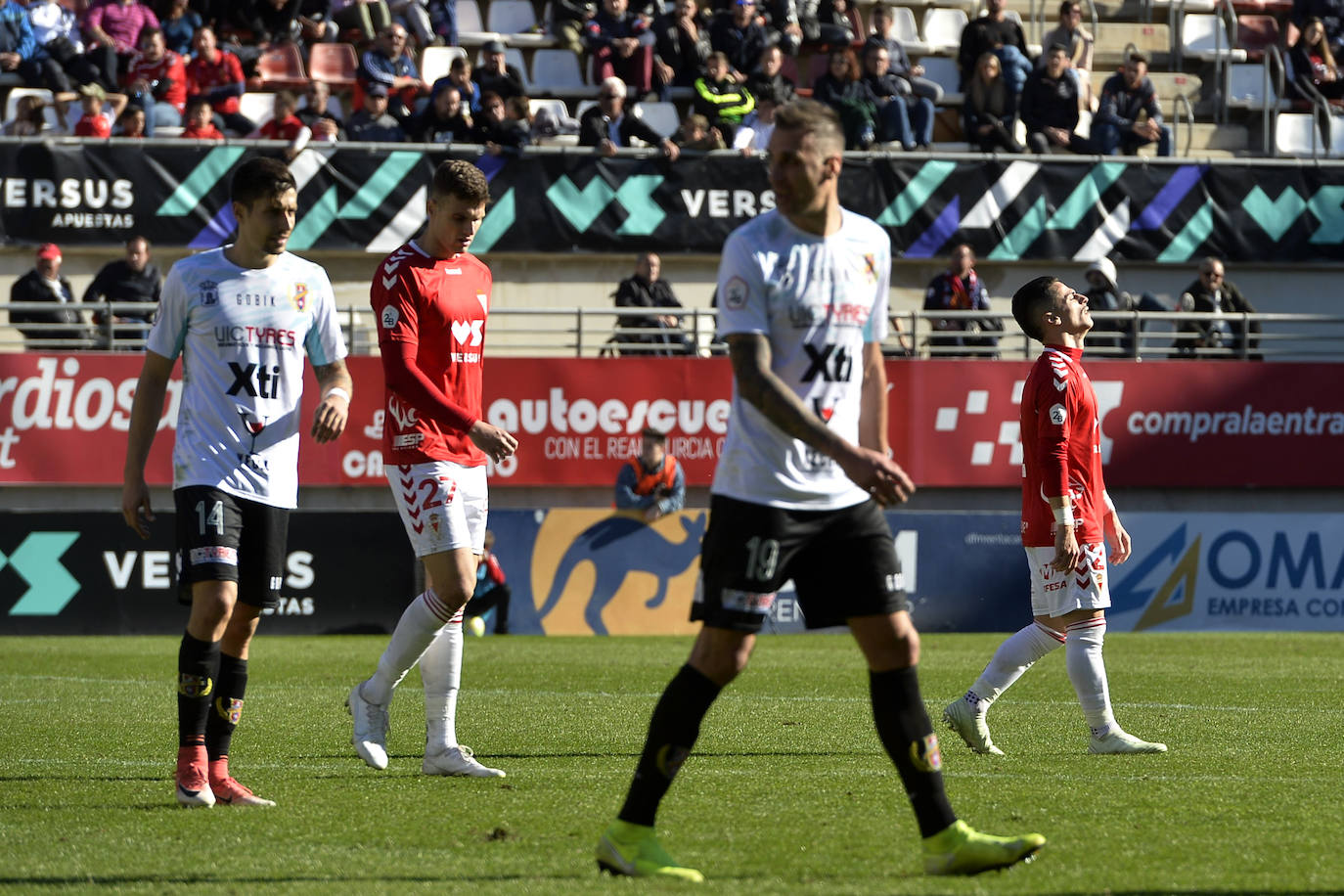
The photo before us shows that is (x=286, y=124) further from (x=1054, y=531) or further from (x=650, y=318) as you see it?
(x=1054, y=531)

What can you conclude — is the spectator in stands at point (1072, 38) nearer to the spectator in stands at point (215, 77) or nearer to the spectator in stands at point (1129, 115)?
the spectator in stands at point (1129, 115)

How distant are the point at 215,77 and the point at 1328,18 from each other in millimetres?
15252

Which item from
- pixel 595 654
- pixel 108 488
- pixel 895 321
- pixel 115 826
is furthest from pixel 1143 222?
pixel 115 826

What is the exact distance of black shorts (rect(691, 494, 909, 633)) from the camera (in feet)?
15.2

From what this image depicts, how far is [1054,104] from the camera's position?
22422mm

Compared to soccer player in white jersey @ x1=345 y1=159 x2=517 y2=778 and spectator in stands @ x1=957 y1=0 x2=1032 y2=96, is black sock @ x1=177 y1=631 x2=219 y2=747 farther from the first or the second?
spectator in stands @ x1=957 y1=0 x2=1032 y2=96

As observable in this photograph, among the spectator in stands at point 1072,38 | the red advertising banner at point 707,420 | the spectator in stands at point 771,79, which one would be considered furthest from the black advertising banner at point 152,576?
the spectator in stands at point 1072,38

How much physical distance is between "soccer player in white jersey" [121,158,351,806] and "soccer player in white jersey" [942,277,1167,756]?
117 inches

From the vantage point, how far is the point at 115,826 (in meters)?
5.68

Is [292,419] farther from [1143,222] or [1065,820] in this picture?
[1143,222]

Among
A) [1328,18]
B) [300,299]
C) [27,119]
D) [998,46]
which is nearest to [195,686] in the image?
[300,299]

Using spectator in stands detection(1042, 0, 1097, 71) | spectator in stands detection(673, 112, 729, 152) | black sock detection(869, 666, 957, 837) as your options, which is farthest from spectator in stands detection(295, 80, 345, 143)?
black sock detection(869, 666, 957, 837)

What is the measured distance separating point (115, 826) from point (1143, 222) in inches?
733

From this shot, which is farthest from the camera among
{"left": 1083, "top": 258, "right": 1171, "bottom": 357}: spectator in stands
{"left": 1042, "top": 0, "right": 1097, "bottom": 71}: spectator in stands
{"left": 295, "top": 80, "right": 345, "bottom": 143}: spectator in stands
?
{"left": 1042, "top": 0, "right": 1097, "bottom": 71}: spectator in stands
